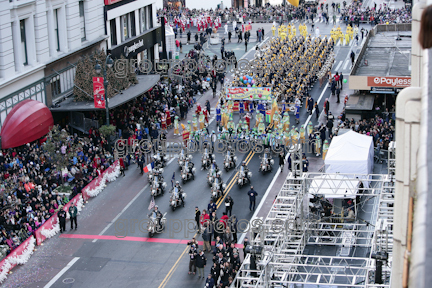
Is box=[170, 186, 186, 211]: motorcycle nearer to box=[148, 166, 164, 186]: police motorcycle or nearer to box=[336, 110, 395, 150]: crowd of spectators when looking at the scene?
box=[148, 166, 164, 186]: police motorcycle

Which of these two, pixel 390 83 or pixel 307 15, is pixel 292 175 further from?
pixel 307 15

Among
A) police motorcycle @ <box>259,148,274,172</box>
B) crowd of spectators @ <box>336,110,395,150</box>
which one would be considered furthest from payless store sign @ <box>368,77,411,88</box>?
police motorcycle @ <box>259,148,274,172</box>

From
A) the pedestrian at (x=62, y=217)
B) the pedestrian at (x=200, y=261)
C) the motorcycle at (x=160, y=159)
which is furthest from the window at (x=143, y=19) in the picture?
the pedestrian at (x=200, y=261)

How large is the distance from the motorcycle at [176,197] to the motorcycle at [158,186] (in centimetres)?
156

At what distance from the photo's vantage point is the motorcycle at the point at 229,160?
35812 millimetres

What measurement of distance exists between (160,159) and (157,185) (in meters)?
4.22

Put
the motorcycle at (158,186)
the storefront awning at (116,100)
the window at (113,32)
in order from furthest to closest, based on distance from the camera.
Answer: the window at (113,32) → the storefront awning at (116,100) → the motorcycle at (158,186)

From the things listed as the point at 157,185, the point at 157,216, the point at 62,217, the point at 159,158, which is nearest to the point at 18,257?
the point at 62,217

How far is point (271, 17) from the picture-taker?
81812mm

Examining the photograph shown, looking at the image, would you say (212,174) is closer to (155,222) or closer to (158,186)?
(158,186)

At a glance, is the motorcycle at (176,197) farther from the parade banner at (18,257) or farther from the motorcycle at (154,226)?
the parade banner at (18,257)

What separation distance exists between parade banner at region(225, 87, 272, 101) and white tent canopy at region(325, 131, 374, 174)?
12919mm

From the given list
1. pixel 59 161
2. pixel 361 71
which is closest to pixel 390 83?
pixel 361 71

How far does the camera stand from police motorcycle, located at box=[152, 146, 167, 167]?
36312 mm
